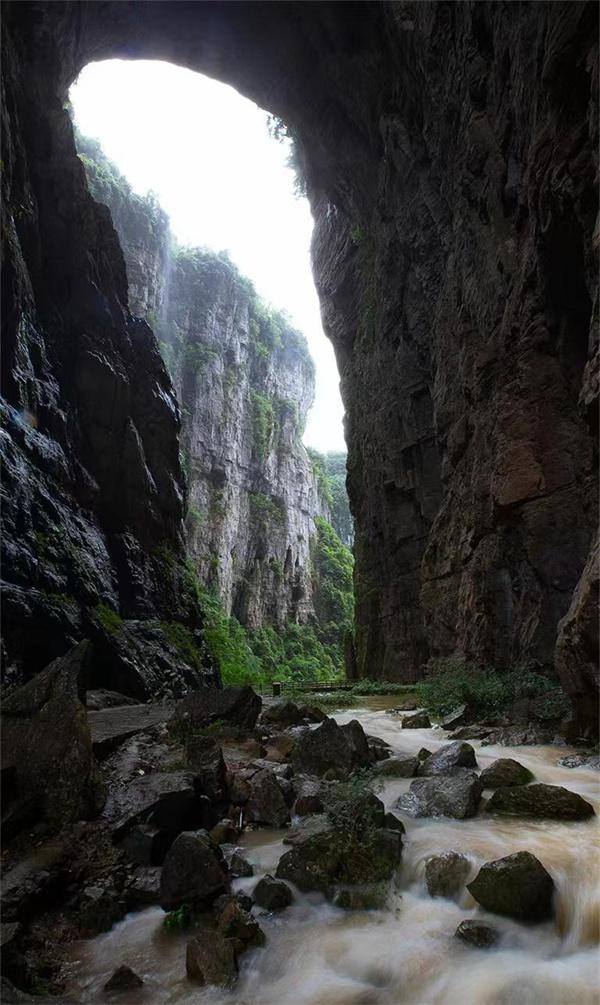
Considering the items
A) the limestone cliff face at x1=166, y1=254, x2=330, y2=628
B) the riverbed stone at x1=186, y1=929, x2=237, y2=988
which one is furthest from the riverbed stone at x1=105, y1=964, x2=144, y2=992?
the limestone cliff face at x1=166, y1=254, x2=330, y2=628

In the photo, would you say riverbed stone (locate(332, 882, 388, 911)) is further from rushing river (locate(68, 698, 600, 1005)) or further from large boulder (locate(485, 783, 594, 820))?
large boulder (locate(485, 783, 594, 820))

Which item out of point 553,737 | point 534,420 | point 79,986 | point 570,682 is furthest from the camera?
point 534,420

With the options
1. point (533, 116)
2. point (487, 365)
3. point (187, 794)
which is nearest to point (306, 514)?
point (487, 365)

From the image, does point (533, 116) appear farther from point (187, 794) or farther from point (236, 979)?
point (236, 979)

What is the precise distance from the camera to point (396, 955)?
322cm

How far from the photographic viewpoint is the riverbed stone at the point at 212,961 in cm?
296

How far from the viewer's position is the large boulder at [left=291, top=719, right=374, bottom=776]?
5.99 metres

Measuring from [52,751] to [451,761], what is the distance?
14.1 ft

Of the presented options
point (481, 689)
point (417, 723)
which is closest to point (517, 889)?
point (417, 723)

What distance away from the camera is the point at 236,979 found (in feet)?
9.82

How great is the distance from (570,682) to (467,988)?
445 cm

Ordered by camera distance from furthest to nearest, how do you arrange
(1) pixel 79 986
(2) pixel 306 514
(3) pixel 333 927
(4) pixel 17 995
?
(2) pixel 306 514 → (3) pixel 333 927 → (1) pixel 79 986 → (4) pixel 17 995

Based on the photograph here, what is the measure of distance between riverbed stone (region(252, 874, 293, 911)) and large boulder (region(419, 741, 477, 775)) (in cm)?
280

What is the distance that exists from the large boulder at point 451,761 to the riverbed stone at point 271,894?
110 inches
